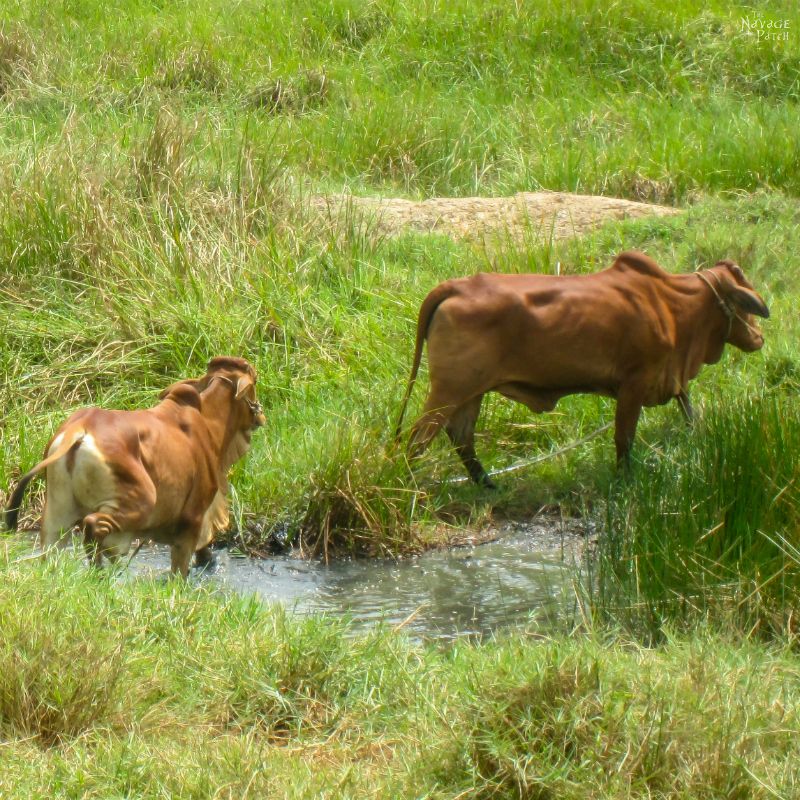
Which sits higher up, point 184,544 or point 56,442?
point 56,442

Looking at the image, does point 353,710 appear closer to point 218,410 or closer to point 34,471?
point 34,471

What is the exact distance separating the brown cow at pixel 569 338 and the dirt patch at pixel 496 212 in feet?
8.18

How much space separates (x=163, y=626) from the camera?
5.04 meters

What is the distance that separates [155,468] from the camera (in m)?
6.08

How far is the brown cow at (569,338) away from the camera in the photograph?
24.7 feet

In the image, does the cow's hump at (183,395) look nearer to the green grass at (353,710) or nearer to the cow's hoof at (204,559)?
the cow's hoof at (204,559)

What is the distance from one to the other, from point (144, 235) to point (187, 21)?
7915 millimetres

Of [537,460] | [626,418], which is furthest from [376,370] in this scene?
[626,418]

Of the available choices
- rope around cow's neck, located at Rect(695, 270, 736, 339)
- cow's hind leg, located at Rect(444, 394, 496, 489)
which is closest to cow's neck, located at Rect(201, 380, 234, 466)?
cow's hind leg, located at Rect(444, 394, 496, 489)

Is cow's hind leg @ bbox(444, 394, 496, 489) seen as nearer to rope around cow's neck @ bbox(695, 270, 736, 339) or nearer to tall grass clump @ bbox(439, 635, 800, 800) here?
rope around cow's neck @ bbox(695, 270, 736, 339)

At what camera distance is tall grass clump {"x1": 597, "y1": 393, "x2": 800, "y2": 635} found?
5.23 meters

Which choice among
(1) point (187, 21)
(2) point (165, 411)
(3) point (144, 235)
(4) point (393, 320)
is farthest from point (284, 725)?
(1) point (187, 21)

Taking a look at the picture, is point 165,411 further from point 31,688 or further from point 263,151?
point 263,151

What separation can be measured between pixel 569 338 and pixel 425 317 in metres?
0.75
